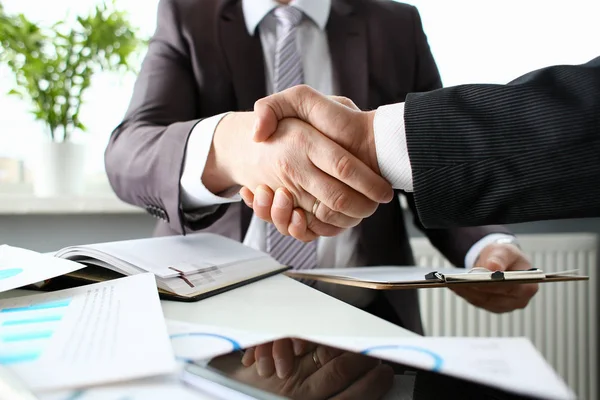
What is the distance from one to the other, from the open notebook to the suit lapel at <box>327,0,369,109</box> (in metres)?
0.47

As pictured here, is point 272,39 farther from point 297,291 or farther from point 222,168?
point 297,291

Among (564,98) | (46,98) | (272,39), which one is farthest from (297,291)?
(46,98)

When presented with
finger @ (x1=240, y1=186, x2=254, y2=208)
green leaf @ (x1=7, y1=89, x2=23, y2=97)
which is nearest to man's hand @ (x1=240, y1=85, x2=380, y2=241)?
finger @ (x1=240, y1=186, x2=254, y2=208)

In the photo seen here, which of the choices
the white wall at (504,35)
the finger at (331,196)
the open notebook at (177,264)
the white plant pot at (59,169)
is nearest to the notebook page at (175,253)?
the open notebook at (177,264)

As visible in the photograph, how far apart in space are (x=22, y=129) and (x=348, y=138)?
1.50 meters

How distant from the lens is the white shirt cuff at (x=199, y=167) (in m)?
0.73

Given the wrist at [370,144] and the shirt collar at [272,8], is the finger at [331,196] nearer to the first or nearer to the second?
the wrist at [370,144]

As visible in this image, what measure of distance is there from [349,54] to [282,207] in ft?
1.63

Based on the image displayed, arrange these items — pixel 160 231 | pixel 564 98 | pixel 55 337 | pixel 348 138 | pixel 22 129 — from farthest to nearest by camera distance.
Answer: pixel 22 129, pixel 160 231, pixel 348 138, pixel 564 98, pixel 55 337

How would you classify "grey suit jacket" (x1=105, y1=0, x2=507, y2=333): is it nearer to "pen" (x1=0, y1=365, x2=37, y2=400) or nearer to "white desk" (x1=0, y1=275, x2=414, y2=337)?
"white desk" (x1=0, y1=275, x2=414, y2=337)

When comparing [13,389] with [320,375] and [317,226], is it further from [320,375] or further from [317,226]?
[317,226]

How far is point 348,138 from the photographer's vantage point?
2.11 ft

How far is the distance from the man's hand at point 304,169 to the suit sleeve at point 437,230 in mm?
333

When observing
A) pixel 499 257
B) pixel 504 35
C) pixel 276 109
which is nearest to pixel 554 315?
pixel 504 35
